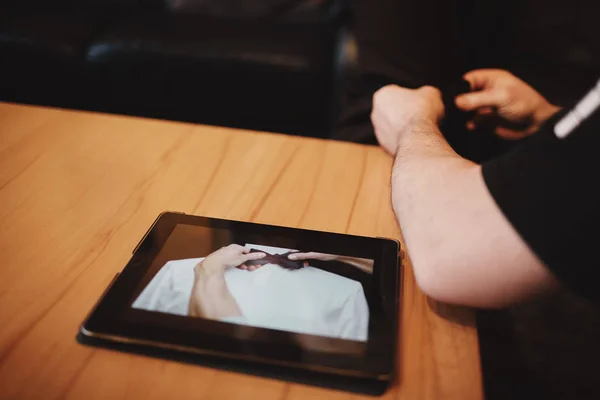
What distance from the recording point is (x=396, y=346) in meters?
0.48

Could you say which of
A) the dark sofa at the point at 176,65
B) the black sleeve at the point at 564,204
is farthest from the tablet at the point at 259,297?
the dark sofa at the point at 176,65

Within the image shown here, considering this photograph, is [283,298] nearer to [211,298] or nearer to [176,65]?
[211,298]

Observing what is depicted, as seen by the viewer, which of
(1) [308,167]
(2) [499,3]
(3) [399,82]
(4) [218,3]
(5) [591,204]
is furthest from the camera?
(4) [218,3]

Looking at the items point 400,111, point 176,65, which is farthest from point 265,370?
point 176,65

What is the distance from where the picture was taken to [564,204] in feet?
1.38

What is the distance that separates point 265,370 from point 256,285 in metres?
0.09

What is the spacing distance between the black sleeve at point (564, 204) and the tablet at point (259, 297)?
148mm

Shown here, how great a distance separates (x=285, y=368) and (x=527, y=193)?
25 centimetres

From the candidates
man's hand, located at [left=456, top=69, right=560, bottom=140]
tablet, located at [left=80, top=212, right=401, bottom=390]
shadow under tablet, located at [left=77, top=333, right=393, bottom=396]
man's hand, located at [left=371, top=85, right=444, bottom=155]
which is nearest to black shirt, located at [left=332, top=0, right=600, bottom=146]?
man's hand, located at [left=456, top=69, right=560, bottom=140]

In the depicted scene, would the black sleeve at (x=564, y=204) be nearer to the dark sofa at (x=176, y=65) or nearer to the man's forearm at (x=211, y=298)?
the man's forearm at (x=211, y=298)

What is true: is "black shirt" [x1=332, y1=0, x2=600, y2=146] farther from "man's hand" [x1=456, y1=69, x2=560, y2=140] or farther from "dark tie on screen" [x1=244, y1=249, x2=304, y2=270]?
"dark tie on screen" [x1=244, y1=249, x2=304, y2=270]

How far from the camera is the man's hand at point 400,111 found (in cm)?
79

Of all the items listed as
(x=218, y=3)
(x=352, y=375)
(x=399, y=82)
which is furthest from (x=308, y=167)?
(x=218, y=3)

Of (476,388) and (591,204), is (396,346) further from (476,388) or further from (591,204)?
(591,204)
